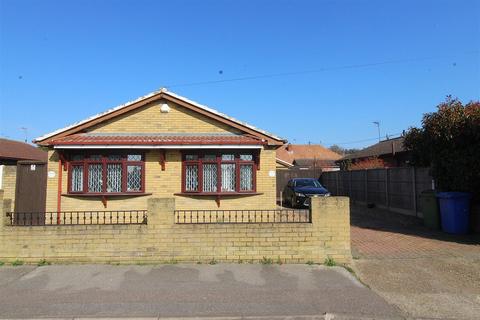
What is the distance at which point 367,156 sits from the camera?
35875mm

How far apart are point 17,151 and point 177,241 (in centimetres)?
2753

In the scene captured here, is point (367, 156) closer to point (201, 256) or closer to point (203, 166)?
point (203, 166)

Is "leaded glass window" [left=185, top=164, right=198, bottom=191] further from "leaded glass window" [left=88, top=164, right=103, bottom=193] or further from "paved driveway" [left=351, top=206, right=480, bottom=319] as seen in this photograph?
"paved driveway" [left=351, top=206, right=480, bottom=319]

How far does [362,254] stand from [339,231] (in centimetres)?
144

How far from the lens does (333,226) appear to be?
789cm

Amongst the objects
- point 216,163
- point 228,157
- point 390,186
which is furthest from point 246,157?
point 390,186

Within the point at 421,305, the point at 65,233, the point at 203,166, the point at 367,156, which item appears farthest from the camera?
the point at 367,156

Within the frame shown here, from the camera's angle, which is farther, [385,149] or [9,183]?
[385,149]

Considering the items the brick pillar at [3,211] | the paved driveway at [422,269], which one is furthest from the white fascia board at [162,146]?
the paved driveway at [422,269]

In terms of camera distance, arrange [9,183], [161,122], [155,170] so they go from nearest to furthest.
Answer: [9,183] < [155,170] < [161,122]

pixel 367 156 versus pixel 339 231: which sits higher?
pixel 367 156

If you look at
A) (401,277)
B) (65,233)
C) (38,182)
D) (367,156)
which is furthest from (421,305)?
(367,156)

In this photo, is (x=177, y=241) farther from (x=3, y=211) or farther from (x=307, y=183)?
(x=307, y=183)

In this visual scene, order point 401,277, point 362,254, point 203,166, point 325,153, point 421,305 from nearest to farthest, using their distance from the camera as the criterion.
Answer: point 421,305 < point 401,277 < point 362,254 < point 203,166 < point 325,153
